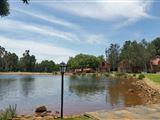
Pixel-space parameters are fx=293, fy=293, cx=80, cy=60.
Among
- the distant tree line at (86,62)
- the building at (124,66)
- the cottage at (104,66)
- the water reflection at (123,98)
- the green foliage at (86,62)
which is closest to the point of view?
the water reflection at (123,98)

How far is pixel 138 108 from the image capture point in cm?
1711

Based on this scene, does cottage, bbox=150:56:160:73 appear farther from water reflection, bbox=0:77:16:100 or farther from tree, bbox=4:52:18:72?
tree, bbox=4:52:18:72

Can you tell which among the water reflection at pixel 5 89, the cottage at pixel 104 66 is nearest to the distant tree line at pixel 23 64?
the cottage at pixel 104 66

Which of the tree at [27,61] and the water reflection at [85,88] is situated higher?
the tree at [27,61]

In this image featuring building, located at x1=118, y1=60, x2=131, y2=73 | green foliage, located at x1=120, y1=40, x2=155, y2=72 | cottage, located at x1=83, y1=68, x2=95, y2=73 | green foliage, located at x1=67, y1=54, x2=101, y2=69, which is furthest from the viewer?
green foliage, located at x1=67, y1=54, x2=101, y2=69

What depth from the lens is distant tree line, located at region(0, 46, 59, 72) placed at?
138 metres

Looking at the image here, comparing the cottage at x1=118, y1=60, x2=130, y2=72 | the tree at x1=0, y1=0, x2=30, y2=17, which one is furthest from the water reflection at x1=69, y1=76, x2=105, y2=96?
the cottage at x1=118, y1=60, x2=130, y2=72

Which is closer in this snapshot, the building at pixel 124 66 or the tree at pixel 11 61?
the building at pixel 124 66

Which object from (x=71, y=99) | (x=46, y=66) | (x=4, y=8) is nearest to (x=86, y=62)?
(x=46, y=66)

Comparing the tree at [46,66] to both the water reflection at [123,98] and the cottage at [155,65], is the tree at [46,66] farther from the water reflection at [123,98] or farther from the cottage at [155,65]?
the water reflection at [123,98]

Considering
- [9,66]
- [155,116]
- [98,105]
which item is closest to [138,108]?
[155,116]

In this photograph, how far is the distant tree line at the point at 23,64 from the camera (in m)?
138

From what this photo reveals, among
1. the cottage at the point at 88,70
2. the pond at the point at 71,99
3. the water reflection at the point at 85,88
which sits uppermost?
the cottage at the point at 88,70

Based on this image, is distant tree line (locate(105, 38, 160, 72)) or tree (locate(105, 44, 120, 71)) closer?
distant tree line (locate(105, 38, 160, 72))
